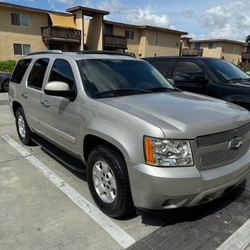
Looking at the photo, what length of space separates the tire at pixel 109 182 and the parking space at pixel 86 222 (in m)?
0.16

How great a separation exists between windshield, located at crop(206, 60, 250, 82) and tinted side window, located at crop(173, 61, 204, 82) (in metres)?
0.28

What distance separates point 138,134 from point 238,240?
1.50 metres

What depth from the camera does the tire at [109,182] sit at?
2756mm

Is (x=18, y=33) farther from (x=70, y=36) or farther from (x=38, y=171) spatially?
(x=38, y=171)

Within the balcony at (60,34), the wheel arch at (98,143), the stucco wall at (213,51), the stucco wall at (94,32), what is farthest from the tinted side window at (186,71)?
the stucco wall at (213,51)

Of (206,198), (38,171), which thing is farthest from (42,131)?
(206,198)

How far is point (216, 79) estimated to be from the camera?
5809 millimetres

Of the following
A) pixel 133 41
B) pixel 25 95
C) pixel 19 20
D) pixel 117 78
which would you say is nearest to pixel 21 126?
pixel 25 95

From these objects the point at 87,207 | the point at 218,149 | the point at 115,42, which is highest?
the point at 115,42

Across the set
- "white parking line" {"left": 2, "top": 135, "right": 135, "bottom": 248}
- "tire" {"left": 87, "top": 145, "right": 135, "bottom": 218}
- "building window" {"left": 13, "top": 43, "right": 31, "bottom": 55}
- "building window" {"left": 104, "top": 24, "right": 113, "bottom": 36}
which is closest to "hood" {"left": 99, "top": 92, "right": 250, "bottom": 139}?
"tire" {"left": 87, "top": 145, "right": 135, "bottom": 218}

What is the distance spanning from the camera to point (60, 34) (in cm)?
2588

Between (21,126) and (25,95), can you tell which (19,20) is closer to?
(21,126)

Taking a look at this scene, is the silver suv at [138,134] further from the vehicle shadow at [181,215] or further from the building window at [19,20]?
the building window at [19,20]

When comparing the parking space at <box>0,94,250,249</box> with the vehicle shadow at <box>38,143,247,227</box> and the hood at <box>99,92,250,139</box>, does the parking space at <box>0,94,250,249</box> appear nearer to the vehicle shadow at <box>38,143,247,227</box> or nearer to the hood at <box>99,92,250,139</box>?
the vehicle shadow at <box>38,143,247,227</box>
